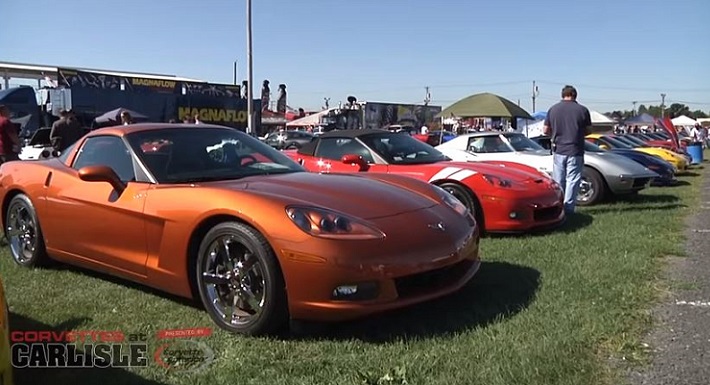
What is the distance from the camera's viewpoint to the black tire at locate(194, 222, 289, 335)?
3125 mm

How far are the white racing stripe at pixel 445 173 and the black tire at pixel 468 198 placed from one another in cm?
8

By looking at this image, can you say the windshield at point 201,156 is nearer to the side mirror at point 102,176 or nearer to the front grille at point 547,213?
the side mirror at point 102,176

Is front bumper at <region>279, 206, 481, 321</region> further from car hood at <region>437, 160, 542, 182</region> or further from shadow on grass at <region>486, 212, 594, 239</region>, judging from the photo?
car hood at <region>437, 160, 542, 182</region>

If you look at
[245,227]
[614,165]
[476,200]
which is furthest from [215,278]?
[614,165]

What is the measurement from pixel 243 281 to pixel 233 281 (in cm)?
7

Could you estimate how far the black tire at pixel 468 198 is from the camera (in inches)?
235

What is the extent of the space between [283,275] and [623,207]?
6238 millimetres

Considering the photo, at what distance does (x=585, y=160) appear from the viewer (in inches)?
343

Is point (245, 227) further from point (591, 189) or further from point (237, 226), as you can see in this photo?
point (591, 189)

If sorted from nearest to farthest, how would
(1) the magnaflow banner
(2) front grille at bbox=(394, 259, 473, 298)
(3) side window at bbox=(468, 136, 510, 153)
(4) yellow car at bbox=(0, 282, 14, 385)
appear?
(4) yellow car at bbox=(0, 282, 14, 385)
(2) front grille at bbox=(394, 259, 473, 298)
(3) side window at bbox=(468, 136, 510, 153)
(1) the magnaflow banner

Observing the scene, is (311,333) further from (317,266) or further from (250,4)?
(250,4)

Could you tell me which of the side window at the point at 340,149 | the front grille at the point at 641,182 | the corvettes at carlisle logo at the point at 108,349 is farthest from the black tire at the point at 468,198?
the front grille at the point at 641,182

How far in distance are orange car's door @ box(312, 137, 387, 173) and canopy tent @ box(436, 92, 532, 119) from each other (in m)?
8.51

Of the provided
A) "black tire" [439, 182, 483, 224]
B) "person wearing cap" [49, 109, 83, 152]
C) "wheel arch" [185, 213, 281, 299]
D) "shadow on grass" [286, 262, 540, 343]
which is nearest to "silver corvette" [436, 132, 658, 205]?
"black tire" [439, 182, 483, 224]
